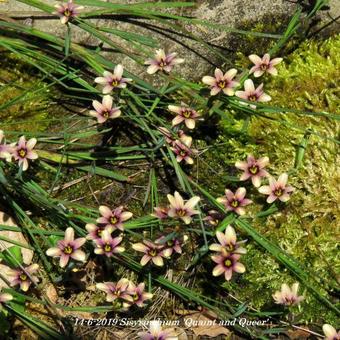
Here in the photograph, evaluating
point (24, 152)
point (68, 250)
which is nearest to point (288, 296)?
point (68, 250)

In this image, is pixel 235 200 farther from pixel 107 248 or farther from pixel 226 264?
pixel 107 248

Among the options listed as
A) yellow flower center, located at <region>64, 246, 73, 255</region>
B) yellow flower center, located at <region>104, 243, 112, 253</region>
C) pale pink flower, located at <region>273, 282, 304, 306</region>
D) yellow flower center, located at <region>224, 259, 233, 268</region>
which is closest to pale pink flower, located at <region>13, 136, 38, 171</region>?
yellow flower center, located at <region>64, 246, 73, 255</region>

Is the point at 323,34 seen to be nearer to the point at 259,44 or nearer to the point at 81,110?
the point at 259,44

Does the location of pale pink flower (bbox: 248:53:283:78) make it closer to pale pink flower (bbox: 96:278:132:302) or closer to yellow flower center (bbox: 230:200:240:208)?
yellow flower center (bbox: 230:200:240:208)

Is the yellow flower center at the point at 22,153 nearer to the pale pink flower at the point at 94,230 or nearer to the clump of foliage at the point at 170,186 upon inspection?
the clump of foliage at the point at 170,186

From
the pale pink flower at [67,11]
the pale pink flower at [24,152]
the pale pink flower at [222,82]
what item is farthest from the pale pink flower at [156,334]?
the pale pink flower at [67,11]

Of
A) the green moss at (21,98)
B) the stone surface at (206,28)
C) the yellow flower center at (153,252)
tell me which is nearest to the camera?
the yellow flower center at (153,252)
